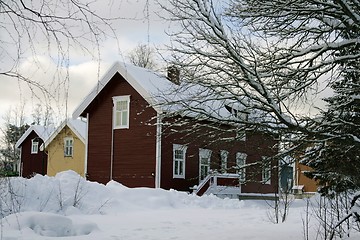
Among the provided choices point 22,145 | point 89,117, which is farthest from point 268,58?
point 22,145

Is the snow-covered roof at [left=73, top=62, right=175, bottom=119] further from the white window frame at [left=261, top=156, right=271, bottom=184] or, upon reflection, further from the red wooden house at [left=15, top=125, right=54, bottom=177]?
the white window frame at [left=261, top=156, right=271, bottom=184]

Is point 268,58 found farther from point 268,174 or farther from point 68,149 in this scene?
point 68,149

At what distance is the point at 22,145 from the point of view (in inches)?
1694

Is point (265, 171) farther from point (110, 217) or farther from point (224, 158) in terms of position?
point (110, 217)

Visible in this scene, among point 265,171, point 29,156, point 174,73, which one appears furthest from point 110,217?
point 29,156

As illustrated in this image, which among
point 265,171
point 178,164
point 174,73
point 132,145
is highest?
point 174,73

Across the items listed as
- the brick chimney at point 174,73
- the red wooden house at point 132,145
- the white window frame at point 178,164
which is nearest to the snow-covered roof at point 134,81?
the red wooden house at point 132,145

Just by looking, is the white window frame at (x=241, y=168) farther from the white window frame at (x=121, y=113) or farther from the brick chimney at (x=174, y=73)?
the white window frame at (x=121, y=113)

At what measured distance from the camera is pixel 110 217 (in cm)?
Result: 1355

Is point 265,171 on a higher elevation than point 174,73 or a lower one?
lower

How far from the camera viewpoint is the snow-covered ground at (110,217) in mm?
9609

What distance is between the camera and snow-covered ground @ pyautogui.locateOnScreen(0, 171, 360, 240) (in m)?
9.61

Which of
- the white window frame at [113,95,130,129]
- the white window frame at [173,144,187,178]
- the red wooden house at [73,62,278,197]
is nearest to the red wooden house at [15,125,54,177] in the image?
the red wooden house at [73,62,278,197]

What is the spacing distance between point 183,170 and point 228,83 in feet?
59.9
